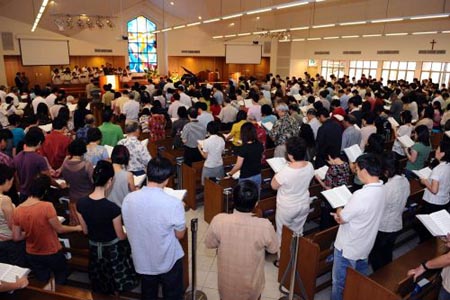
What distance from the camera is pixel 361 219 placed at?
2.94 m

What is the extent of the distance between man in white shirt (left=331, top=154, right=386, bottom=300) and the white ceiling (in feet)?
47.1

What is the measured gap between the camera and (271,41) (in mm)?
23234

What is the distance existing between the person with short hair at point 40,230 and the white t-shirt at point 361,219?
8.53 feet

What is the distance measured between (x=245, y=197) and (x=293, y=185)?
4.56 ft

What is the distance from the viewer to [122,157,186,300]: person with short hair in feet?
8.44

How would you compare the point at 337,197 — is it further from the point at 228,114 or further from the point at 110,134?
the point at 228,114

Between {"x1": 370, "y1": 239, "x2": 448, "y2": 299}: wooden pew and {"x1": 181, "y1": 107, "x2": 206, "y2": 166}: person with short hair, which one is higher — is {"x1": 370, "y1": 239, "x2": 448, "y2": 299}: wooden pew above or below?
below

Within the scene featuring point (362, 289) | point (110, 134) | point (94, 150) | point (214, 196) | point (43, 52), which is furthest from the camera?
point (43, 52)

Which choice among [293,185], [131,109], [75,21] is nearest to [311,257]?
[293,185]

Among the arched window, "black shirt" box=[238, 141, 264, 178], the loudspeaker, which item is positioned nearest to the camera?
"black shirt" box=[238, 141, 264, 178]

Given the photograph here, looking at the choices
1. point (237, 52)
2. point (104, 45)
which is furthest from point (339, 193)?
point (237, 52)

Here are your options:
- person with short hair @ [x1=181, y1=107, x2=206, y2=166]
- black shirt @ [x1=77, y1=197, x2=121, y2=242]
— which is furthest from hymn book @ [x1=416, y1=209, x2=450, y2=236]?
person with short hair @ [x1=181, y1=107, x2=206, y2=166]

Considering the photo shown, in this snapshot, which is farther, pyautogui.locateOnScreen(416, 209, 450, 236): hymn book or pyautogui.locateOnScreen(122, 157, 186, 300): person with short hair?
pyautogui.locateOnScreen(416, 209, 450, 236): hymn book

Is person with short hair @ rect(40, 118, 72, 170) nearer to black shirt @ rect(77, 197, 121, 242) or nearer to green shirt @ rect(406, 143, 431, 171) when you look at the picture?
black shirt @ rect(77, 197, 121, 242)
